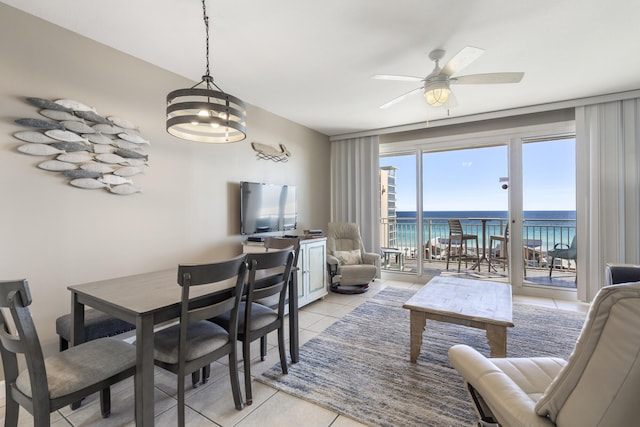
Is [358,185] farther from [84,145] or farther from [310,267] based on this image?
[84,145]

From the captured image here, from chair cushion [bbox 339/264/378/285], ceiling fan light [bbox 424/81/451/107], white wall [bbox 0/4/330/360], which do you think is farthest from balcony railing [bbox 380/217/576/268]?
white wall [bbox 0/4/330/360]

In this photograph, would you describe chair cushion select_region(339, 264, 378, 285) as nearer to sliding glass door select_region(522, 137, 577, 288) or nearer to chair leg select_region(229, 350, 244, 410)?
sliding glass door select_region(522, 137, 577, 288)

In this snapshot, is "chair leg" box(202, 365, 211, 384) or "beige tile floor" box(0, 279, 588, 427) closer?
"beige tile floor" box(0, 279, 588, 427)

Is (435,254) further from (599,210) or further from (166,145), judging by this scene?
(166,145)

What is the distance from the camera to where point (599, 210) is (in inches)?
137

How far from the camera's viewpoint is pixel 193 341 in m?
1.60

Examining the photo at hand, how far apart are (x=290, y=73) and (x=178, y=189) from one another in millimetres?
1575

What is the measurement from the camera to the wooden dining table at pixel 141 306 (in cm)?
135

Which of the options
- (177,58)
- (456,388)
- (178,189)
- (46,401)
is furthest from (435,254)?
(46,401)

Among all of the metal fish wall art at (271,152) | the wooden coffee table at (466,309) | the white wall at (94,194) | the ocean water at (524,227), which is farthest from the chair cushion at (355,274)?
the metal fish wall art at (271,152)

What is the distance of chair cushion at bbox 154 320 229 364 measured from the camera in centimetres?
154

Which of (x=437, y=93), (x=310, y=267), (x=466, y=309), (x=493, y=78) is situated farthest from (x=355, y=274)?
(x=493, y=78)

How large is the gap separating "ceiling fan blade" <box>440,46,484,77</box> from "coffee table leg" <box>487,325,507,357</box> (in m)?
1.81

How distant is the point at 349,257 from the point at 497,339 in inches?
102
